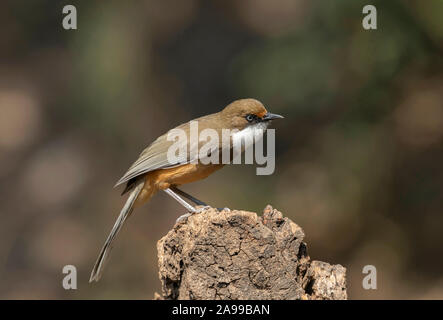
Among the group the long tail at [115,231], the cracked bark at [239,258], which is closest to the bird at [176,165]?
the long tail at [115,231]

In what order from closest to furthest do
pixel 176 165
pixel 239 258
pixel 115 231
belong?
pixel 239 258 → pixel 176 165 → pixel 115 231

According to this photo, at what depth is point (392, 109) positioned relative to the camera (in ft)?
31.5

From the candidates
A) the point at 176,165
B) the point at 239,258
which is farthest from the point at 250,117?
the point at 239,258

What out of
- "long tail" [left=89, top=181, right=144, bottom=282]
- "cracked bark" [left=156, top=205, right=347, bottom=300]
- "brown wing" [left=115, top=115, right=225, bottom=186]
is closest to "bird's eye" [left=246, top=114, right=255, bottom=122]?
"brown wing" [left=115, top=115, right=225, bottom=186]

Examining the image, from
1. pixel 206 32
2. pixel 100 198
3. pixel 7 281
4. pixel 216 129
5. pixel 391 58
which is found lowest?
pixel 7 281

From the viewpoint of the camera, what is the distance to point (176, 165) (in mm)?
6020

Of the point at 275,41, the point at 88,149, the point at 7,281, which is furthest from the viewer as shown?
the point at 88,149

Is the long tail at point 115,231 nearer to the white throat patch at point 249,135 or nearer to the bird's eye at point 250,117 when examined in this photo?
the white throat patch at point 249,135

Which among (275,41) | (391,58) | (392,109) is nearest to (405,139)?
(392,109)

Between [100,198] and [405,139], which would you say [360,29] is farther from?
[100,198]

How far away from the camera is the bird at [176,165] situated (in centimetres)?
601

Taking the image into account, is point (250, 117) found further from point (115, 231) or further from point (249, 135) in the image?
point (115, 231)

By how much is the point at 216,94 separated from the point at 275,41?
2.15 meters

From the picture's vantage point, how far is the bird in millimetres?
6012
